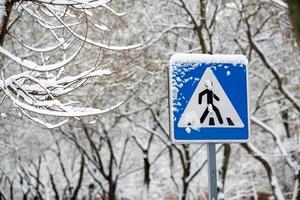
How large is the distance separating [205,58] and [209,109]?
1.20 ft

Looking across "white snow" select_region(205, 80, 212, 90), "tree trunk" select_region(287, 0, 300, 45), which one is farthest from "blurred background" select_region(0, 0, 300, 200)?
"white snow" select_region(205, 80, 212, 90)

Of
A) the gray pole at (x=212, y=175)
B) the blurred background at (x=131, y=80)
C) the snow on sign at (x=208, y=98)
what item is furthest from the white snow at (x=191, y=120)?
the blurred background at (x=131, y=80)

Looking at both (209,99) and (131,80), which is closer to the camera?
(209,99)

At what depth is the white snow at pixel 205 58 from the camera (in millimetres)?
3959

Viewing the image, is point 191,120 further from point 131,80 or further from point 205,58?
point 131,80

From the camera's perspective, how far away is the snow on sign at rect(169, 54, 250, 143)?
390cm

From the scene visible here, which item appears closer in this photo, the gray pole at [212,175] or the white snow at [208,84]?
the gray pole at [212,175]

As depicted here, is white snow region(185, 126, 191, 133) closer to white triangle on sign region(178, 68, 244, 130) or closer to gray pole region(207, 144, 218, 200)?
white triangle on sign region(178, 68, 244, 130)

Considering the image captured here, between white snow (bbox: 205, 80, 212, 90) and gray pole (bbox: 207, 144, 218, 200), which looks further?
white snow (bbox: 205, 80, 212, 90)

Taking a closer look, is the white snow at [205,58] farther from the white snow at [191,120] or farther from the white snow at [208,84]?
the white snow at [191,120]

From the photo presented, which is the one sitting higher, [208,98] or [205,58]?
[205,58]

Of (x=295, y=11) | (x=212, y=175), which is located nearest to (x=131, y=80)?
(x=212, y=175)

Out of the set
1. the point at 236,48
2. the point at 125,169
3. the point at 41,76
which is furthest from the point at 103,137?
the point at 41,76

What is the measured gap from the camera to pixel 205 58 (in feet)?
13.2
